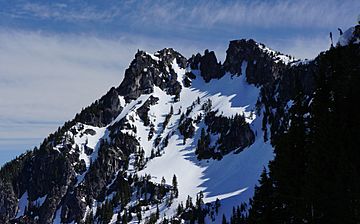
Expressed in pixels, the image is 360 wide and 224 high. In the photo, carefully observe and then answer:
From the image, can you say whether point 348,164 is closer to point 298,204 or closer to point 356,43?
point 298,204

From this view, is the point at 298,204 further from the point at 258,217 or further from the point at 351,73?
the point at 351,73

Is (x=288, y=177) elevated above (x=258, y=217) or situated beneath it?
elevated above

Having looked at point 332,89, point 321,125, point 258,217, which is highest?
point 332,89

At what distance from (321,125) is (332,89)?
4463 millimetres

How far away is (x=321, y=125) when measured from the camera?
1244 inches

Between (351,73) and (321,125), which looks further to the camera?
(351,73)

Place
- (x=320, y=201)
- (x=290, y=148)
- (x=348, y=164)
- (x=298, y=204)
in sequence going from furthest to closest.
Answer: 1. (x=290, y=148)
2. (x=298, y=204)
3. (x=320, y=201)
4. (x=348, y=164)

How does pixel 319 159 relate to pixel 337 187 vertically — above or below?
above

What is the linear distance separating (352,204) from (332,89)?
10.1 m

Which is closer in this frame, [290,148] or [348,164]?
[348,164]

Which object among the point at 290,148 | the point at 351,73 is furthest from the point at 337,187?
the point at 351,73

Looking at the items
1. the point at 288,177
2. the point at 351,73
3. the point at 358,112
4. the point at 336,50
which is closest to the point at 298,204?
the point at 288,177

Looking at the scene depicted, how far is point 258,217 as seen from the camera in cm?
3619

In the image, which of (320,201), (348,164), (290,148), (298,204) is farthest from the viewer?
(290,148)
